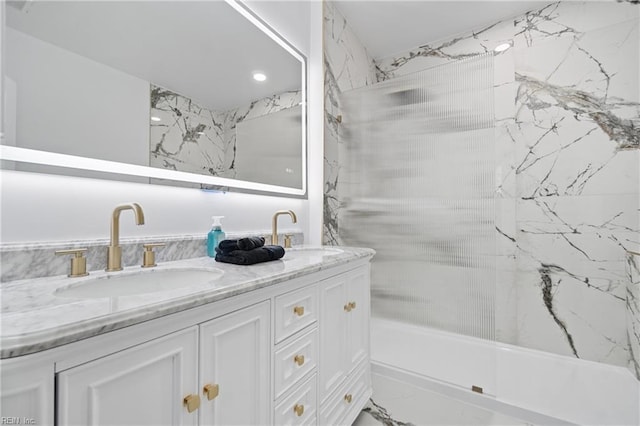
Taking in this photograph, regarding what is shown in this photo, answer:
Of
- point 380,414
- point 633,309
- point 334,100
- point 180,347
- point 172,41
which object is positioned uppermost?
point 334,100

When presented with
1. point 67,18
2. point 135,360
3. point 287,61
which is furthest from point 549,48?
point 135,360

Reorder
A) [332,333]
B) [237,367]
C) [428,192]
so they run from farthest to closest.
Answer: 1. [428,192]
2. [332,333]
3. [237,367]

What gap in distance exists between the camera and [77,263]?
82 cm

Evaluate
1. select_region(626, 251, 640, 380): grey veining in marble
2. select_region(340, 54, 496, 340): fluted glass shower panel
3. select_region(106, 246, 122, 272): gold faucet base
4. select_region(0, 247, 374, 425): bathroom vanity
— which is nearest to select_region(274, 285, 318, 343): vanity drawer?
select_region(0, 247, 374, 425): bathroom vanity

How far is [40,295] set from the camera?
0.62m

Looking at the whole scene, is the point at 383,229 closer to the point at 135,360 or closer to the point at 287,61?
the point at 287,61

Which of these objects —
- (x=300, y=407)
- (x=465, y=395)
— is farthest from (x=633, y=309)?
(x=300, y=407)

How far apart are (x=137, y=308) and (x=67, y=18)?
0.97m

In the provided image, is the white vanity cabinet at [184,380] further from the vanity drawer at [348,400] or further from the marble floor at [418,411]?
the marble floor at [418,411]

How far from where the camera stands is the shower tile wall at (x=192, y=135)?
3.71 feet

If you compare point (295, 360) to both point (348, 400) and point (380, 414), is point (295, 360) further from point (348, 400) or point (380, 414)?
point (380, 414)

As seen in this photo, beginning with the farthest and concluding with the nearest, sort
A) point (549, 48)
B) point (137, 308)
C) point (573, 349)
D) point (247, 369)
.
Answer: point (549, 48)
point (573, 349)
point (247, 369)
point (137, 308)

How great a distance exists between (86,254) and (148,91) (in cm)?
63

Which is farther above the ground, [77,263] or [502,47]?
[502,47]
